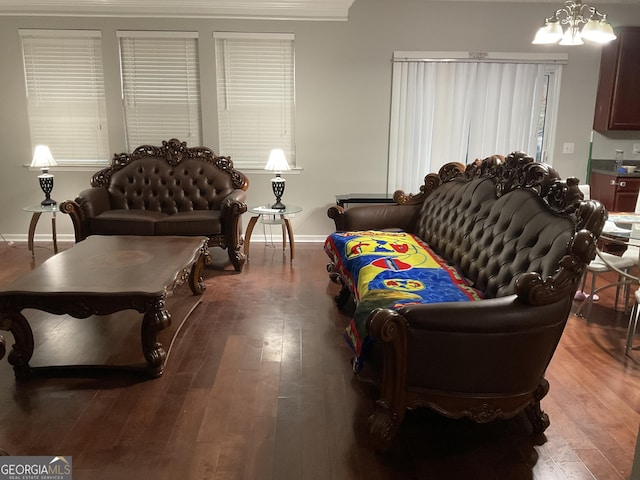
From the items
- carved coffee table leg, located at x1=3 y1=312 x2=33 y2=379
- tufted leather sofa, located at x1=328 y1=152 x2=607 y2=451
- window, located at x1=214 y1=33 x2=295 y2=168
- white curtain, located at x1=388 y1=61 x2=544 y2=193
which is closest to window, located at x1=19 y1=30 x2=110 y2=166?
window, located at x1=214 y1=33 x2=295 y2=168

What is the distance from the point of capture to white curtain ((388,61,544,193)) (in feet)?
18.6

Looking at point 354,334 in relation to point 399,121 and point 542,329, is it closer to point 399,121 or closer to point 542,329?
point 542,329

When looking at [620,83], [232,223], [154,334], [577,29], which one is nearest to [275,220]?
[232,223]

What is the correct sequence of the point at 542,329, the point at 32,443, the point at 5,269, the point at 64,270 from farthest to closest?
1. the point at 5,269
2. the point at 64,270
3. the point at 32,443
4. the point at 542,329

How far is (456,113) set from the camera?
5.77 metres

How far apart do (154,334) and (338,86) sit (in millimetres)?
3818

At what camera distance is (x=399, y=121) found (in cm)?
578

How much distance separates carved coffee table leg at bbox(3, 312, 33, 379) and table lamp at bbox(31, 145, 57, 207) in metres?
2.87

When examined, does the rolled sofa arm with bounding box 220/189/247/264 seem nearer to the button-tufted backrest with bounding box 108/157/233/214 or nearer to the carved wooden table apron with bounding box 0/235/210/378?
the button-tufted backrest with bounding box 108/157/233/214

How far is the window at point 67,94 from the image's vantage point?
556 centimetres

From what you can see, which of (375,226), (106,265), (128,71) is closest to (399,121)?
(375,226)

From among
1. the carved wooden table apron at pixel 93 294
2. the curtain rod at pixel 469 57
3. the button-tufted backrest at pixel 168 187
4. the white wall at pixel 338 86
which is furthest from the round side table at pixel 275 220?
the curtain rod at pixel 469 57

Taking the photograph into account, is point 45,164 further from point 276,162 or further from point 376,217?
point 376,217

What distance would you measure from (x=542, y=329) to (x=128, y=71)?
5150 millimetres
